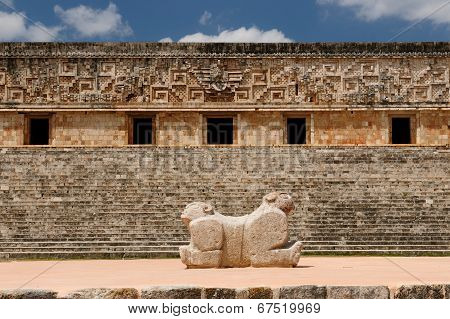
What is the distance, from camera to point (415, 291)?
679 cm

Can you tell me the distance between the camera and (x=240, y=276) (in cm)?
812

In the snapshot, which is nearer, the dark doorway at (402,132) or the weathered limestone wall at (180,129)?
the weathered limestone wall at (180,129)

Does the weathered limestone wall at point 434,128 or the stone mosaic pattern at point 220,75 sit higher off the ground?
the stone mosaic pattern at point 220,75

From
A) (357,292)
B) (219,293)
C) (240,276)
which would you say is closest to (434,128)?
(240,276)

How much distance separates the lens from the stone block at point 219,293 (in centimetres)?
666

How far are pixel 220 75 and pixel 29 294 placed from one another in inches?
549

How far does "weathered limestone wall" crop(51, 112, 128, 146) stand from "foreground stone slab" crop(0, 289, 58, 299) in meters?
13.3

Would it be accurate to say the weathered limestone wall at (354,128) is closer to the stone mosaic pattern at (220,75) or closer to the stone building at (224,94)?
the stone building at (224,94)

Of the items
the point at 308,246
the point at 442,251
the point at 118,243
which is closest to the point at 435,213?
the point at 442,251

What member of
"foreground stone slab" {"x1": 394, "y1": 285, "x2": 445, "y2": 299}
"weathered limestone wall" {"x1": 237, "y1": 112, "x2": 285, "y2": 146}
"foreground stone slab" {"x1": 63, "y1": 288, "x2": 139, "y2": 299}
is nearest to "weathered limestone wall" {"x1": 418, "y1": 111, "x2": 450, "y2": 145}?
"weathered limestone wall" {"x1": 237, "y1": 112, "x2": 285, "y2": 146}

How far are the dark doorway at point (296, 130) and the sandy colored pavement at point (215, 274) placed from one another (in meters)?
8.98

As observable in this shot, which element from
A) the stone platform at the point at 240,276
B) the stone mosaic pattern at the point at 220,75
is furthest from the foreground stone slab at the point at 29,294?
the stone mosaic pattern at the point at 220,75

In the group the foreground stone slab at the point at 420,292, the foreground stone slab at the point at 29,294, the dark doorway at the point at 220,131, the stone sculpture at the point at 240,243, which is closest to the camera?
the foreground stone slab at the point at 29,294

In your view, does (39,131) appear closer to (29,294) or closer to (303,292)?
(29,294)
